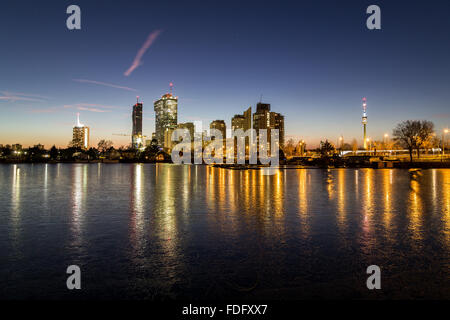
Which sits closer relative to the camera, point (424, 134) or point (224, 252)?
point (224, 252)

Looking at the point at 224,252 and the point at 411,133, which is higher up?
the point at 411,133

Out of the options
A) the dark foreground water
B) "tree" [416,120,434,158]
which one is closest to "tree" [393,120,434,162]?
"tree" [416,120,434,158]

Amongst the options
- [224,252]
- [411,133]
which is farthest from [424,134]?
[224,252]

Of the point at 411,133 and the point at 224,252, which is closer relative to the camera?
the point at 224,252

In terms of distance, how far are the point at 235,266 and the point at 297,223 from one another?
4389 mm

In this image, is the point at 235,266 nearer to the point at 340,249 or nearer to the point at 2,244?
the point at 340,249

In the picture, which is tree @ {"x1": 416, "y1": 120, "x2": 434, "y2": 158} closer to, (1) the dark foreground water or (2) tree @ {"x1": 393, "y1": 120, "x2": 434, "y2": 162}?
(2) tree @ {"x1": 393, "y1": 120, "x2": 434, "y2": 162}

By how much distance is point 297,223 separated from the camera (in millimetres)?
9703

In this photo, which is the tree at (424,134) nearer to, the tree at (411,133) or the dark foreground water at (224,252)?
the tree at (411,133)

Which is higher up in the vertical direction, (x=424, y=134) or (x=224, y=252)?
(x=424, y=134)

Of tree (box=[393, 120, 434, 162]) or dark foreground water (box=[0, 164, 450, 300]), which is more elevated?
tree (box=[393, 120, 434, 162])

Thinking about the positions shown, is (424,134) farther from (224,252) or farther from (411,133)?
Answer: (224,252)

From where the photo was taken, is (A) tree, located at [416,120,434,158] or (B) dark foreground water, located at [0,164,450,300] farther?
(A) tree, located at [416,120,434,158]
